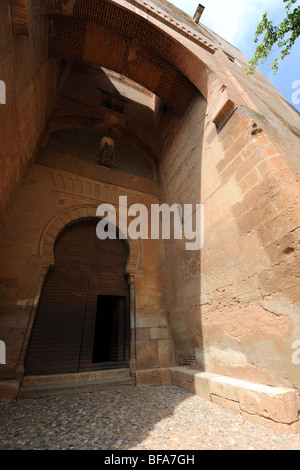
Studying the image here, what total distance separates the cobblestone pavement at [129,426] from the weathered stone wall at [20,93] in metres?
3.15

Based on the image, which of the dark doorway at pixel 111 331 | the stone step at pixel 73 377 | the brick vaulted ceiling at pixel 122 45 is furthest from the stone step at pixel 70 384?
the brick vaulted ceiling at pixel 122 45

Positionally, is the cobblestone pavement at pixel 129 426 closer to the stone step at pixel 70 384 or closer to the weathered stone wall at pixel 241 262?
the stone step at pixel 70 384

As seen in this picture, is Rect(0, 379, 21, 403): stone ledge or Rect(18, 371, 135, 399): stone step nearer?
Rect(0, 379, 21, 403): stone ledge

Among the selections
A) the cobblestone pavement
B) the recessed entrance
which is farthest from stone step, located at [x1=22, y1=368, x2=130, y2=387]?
the cobblestone pavement

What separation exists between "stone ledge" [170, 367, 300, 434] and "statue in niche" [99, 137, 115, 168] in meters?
5.69

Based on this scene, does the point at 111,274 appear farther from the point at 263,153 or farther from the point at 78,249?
the point at 263,153

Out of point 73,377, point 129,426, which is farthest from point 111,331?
point 129,426

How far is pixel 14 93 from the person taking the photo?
3.16 meters

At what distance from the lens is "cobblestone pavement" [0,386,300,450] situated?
1.90m

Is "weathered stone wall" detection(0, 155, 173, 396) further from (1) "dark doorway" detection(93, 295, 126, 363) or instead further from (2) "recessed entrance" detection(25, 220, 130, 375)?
(1) "dark doorway" detection(93, 295, 126, 363)

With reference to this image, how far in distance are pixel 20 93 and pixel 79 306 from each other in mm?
4033

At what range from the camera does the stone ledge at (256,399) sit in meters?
2.00

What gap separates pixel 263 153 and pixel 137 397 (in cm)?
425

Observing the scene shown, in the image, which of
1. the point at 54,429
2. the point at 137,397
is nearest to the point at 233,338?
the point at 137,397
